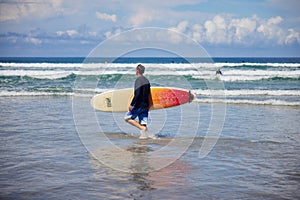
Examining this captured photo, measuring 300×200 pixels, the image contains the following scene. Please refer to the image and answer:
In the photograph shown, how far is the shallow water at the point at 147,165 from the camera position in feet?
16.4

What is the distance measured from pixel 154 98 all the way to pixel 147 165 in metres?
4.14

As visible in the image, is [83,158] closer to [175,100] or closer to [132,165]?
[132,165]

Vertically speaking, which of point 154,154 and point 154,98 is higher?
point 154,98

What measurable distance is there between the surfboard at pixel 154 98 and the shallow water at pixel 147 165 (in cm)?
60

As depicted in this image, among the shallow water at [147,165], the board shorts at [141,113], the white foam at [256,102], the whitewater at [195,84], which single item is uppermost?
the whitewater at [195,84]

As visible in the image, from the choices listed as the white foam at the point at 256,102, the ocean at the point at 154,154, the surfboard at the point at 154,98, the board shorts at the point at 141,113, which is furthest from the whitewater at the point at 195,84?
the board shorts at the point at 141,113

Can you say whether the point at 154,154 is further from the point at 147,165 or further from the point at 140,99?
the point at 140,99

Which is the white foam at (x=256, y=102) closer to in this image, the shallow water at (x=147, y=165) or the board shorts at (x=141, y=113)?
the shallow water at (x=147, y=165)

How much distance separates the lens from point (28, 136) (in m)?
8.72

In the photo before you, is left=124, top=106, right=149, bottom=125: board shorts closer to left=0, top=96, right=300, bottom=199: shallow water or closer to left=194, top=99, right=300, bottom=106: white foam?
left=0, top=96, right=300, bottom=199: shallow water

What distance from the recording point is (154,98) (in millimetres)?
10289

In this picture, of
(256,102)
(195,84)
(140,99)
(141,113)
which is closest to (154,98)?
(141,113)

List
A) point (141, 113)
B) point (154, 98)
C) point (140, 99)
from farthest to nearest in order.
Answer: point (154, 98) → point (141, 113) → point (140, 99)

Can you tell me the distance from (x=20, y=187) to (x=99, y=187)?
1051 mm
